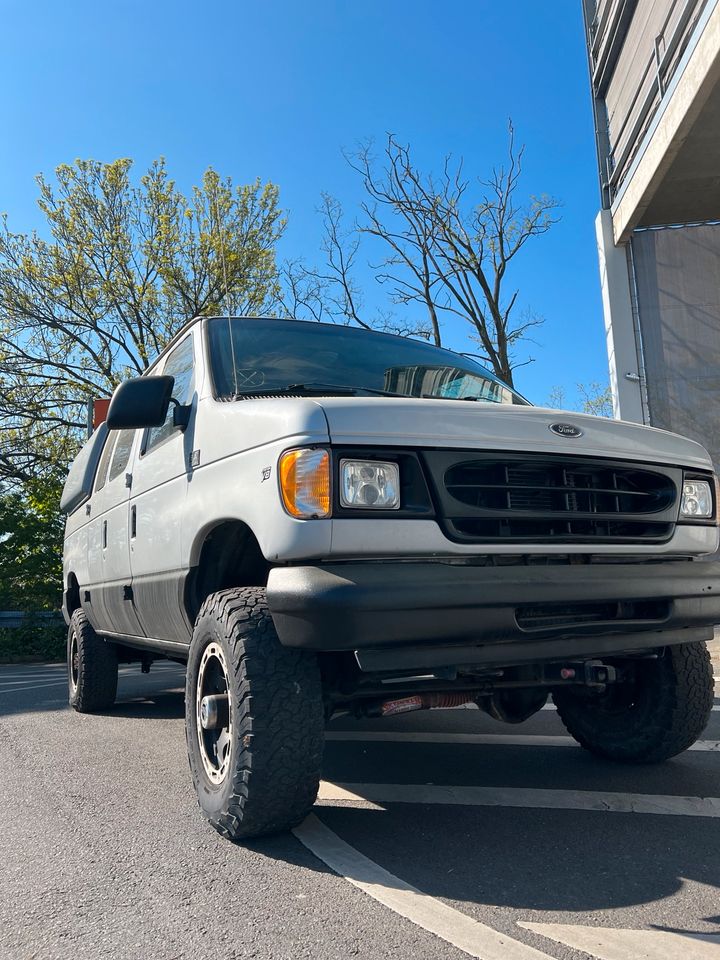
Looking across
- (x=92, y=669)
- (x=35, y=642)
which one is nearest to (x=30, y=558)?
(x=35, y=642)

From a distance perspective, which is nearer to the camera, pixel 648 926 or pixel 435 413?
pixel 648 926

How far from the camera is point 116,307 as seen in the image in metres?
23.0

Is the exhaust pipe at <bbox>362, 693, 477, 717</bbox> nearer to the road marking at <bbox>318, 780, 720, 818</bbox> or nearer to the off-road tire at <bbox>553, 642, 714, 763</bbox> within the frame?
the road marking at <bbox>318, 780, 720, 818</bbox>

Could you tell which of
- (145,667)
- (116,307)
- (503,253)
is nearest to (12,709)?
(145,667)

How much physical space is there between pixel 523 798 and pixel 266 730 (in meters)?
1.35

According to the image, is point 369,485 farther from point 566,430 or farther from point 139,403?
point 139,403

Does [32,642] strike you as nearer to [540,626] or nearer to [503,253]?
[503,253]

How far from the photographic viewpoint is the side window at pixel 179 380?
391cm

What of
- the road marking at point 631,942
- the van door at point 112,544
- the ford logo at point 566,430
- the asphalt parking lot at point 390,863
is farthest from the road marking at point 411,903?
the van door at point 112,544

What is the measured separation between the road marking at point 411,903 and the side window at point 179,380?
2019 millimetres

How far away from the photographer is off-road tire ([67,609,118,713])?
5.79m

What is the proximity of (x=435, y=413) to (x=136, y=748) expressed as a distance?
3.06 m

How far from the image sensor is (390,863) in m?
2.66

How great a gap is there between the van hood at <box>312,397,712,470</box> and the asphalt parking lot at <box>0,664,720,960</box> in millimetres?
1369
